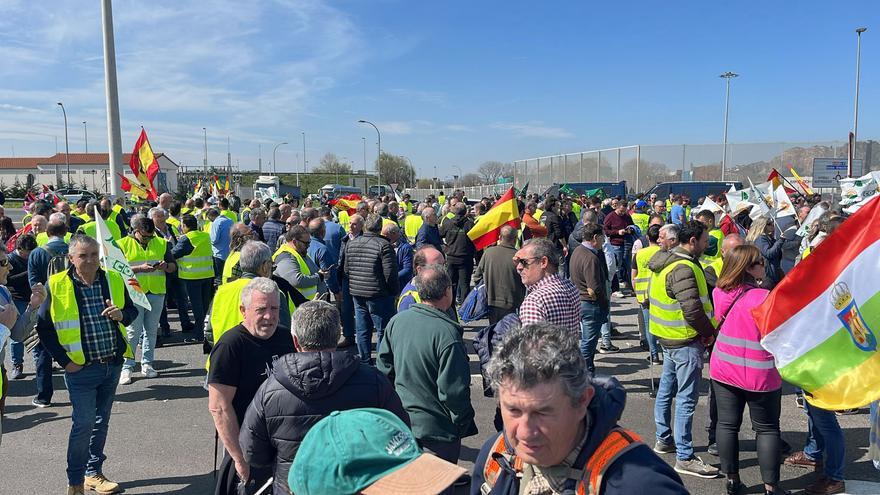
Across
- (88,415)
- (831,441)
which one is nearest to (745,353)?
(831,441)

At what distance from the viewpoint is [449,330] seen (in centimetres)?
372

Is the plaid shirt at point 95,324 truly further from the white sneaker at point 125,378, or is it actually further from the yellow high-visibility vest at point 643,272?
the yellow high-visibility vest at point 643,272

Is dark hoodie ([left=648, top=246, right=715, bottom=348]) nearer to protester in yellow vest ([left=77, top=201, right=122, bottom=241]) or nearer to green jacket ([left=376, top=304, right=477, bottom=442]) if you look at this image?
green jacket ([left=376, top=304, right=477, bottom=442])

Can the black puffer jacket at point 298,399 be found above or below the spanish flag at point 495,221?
below

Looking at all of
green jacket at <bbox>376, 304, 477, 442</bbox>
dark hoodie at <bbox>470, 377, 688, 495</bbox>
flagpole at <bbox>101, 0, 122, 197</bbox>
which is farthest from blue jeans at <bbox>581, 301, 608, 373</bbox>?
flagpole at <bbox>101, 0, 122, 197</bbox>

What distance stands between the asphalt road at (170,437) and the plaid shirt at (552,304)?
53.3 inches

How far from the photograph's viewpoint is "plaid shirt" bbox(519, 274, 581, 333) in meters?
4.47

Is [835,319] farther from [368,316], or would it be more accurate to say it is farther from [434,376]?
[368,316]

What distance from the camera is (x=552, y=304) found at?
451 centimetres

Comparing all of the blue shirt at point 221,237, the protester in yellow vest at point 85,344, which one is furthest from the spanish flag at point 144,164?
the protester in yellow vest at point 85,344

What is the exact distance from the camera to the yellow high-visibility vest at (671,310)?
5.05 metres

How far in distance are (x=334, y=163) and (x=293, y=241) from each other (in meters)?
110

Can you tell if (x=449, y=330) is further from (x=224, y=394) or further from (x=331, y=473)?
(x=331, y=473)

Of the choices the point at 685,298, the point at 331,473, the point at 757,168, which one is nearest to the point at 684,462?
the point at 685,298
